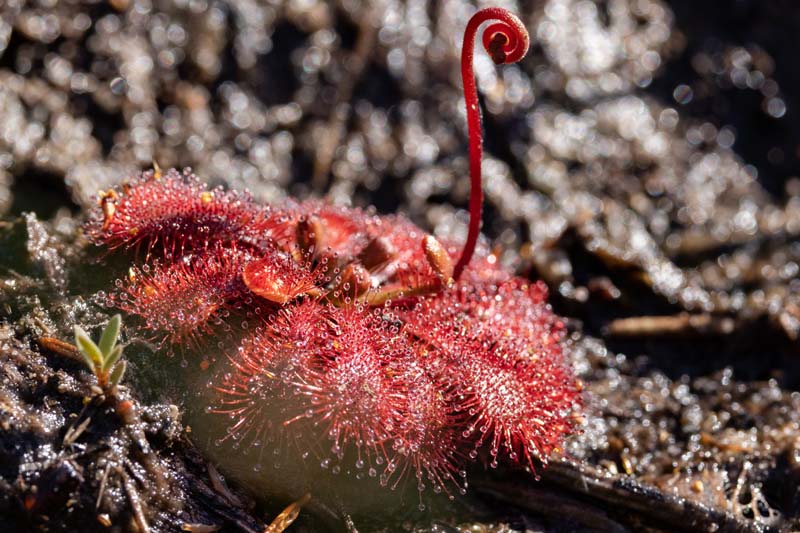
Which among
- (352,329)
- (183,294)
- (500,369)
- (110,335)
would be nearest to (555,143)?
(500,369)

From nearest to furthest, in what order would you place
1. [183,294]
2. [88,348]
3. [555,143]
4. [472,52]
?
[88,348] → [183,294] → [472,52] → [555,143]

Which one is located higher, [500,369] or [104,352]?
[500,369]

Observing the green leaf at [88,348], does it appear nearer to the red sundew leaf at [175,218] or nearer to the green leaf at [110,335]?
the green leaf at [110,335]

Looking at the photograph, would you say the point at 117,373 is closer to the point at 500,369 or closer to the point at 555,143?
the point at 500,369

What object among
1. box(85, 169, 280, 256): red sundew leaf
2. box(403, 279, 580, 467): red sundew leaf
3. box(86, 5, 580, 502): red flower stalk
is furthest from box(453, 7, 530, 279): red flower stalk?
box(85, 169, 280, 256): red sundew leaf

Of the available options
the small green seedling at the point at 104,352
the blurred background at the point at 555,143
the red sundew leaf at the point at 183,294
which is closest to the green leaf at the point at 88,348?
the small green seedling at the point at 104,352

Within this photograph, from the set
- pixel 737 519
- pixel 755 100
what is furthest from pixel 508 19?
pixel 755 100

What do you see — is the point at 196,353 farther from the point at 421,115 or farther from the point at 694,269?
the point at 694,269
